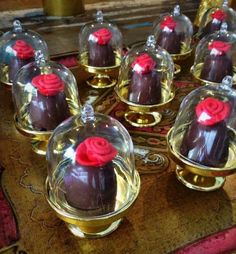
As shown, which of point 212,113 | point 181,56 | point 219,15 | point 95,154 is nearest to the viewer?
point 95,154

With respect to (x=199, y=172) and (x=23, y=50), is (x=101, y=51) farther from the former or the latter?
(x=199, y=172)

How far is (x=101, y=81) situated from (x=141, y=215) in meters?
0.64

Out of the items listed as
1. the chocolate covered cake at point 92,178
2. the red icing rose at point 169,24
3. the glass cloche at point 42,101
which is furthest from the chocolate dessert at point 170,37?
the chocolate covered cake at point 92,178

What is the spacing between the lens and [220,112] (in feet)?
2.57

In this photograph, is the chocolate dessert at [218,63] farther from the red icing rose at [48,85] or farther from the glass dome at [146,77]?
the red icing rose at [48,85]

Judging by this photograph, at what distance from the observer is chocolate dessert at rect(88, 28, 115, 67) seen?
49.3 inches

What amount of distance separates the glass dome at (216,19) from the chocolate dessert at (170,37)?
0.92 ft

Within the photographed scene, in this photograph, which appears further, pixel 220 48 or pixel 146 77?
pixel 220 48

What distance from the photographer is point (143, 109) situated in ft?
3.48

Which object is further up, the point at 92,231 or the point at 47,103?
the point at 47,103

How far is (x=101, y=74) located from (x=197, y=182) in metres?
0.59

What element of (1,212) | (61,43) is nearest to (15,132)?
(1,212)

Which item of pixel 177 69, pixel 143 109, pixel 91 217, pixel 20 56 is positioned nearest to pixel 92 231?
pixel 91 217

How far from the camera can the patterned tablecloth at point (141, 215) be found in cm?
73
